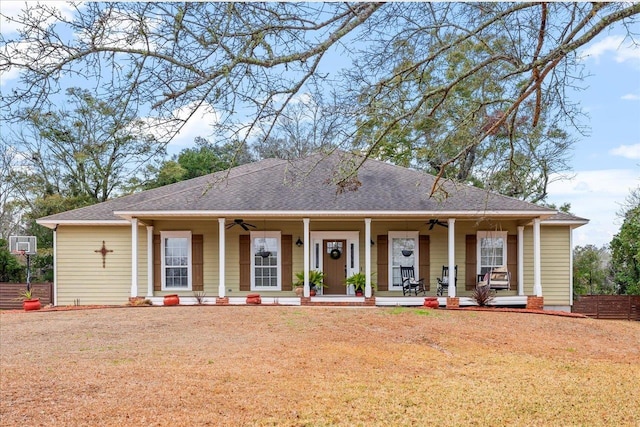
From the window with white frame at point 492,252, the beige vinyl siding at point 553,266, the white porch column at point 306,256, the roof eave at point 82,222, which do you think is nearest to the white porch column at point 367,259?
the white porch column at point 306,256

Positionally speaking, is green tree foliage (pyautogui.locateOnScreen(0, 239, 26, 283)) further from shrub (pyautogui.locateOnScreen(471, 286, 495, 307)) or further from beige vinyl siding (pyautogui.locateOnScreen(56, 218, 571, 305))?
shrub (pyautogui.locateOnScreen(471, 286, 495, 307))

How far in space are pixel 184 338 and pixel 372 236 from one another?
8308 millimetres

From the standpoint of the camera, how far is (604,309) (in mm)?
18438

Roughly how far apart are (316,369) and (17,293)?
1389cm

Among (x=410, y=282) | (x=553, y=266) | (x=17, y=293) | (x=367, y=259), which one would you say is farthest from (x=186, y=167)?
(x=553, y=266)

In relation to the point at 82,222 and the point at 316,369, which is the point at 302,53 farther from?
the point at 82,222

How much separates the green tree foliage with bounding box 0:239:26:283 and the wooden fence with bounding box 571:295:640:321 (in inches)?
849

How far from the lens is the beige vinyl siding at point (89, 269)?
18.5m

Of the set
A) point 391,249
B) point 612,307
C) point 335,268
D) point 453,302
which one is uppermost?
point 391,249

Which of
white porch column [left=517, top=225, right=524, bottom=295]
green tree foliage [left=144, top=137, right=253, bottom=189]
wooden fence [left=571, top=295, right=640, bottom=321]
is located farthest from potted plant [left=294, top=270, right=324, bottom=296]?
green tree foliage [left=144, top=137, right=253, bottom=189]

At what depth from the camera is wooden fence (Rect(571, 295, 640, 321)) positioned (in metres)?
18.4

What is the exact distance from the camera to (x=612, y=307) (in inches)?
727

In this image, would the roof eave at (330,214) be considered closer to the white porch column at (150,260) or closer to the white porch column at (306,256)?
the white porch column at (306,256)

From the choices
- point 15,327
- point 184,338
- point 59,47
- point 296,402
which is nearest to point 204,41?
point 59,47
